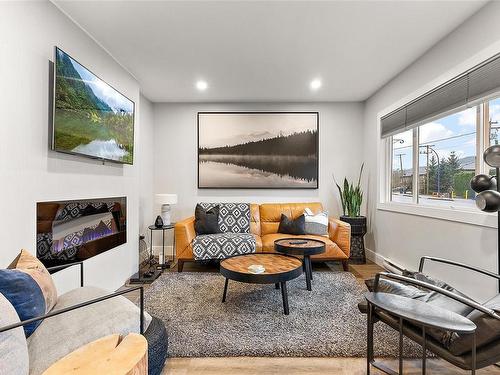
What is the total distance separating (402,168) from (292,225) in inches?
67.1

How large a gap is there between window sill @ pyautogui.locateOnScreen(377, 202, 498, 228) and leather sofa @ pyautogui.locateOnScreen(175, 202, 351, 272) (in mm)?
720

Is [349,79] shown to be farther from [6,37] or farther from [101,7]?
[6,37]

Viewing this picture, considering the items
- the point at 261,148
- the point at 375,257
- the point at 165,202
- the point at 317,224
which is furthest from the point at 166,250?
the point at 375,257

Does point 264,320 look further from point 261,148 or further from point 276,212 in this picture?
point 261,148

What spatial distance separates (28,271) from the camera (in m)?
1.41

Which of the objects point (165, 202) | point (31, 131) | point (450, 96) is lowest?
point (165, 202)

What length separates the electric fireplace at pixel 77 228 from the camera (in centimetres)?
205

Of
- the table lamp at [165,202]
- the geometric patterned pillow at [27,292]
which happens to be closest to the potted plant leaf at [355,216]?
the table lamp at [165,202]


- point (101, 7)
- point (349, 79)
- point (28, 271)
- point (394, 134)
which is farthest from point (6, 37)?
point (394, 134)

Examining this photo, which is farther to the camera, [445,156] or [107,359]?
[445,156]

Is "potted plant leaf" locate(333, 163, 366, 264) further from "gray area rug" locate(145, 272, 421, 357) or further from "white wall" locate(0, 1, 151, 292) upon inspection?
"white wall" locate(0, 1, 151, 292)

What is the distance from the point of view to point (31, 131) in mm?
1904

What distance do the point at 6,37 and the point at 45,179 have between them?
0.96 metres

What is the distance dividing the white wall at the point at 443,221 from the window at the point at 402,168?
0.27 m
